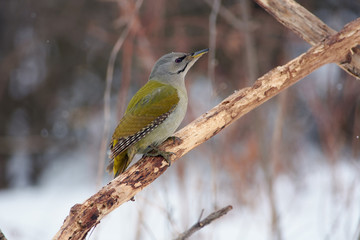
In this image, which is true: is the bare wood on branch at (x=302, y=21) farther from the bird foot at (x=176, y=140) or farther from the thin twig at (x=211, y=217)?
the thin twig at (x=211, y=217)

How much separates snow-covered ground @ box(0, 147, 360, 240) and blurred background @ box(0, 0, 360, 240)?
0.10 ft

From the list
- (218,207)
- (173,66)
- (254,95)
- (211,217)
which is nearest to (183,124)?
(218,207)

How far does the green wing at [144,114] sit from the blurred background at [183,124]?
6.46 ft

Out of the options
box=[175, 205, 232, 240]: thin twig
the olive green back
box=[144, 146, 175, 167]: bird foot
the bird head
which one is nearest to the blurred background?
the bird head

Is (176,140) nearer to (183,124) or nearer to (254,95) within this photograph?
(254,95)

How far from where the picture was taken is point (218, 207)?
554 centimetres

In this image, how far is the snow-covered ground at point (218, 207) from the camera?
5.41m

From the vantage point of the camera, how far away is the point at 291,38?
295 inches

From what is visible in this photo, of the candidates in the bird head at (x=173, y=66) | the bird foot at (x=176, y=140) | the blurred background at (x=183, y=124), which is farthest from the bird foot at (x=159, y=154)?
the blurred background at (x=183, y=124)

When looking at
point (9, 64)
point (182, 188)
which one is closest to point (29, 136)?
point (9, 64)

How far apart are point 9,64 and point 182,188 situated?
172 inches

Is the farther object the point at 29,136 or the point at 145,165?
the point at 29,136

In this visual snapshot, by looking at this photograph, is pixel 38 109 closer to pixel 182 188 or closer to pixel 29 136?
pixel 29 136

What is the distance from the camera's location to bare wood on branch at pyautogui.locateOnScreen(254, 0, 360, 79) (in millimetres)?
3785
